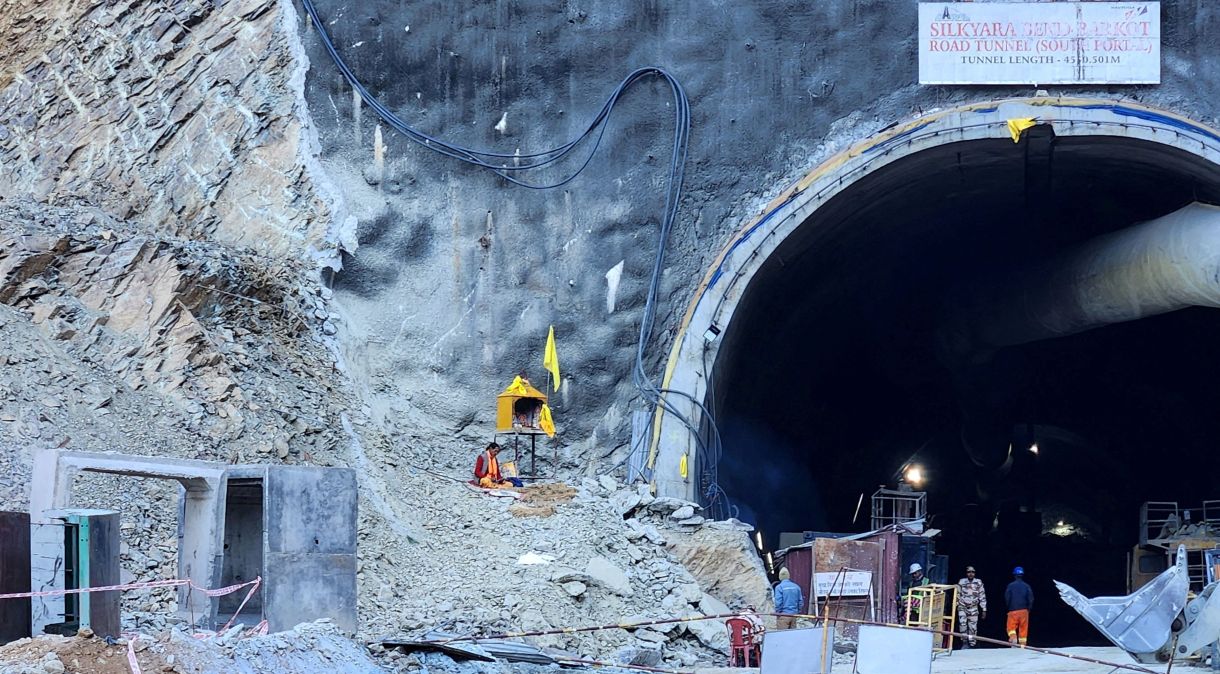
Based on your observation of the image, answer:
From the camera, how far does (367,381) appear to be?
713 inches

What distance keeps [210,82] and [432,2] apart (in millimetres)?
2988

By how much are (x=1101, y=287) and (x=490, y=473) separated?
8367 mm

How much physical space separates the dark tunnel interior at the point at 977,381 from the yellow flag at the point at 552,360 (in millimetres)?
2044

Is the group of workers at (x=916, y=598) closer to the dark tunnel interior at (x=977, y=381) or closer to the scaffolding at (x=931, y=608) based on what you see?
the scaffolding at (x=931, y=608)

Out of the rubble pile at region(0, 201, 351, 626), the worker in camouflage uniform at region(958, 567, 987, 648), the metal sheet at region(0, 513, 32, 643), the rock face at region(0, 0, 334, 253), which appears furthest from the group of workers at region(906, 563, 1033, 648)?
the metal sheet at region(0, 513, 32, 643)

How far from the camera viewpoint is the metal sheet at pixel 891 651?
1085cm

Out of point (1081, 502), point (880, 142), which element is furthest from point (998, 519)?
point (880, 142)

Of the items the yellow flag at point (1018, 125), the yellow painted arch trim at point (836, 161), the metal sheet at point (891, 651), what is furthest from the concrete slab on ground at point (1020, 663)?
the yellow flag at point (1018, 125)

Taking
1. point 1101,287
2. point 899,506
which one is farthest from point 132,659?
point 899,506

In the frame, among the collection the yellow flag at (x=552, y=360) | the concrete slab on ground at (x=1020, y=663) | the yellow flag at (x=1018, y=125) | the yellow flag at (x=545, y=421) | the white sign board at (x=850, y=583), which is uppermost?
the yellow flag at (x=1018, y=125)

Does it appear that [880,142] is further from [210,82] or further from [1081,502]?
[1081,502]

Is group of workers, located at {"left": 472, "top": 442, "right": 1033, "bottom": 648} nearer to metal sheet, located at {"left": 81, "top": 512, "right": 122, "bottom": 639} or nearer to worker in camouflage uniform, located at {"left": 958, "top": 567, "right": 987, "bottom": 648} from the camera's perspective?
worker in camouflage uniform, located at {"left": 958, "top": 567, "right": 987, "bottom": 648}

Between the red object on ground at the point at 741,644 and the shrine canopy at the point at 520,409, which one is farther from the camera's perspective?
the shrine canopy at the point at 520,409

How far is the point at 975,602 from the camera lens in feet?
60.1
